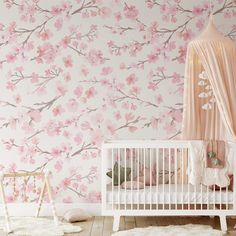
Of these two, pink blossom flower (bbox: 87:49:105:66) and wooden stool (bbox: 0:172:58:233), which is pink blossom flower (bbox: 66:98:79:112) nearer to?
pink blossom flower (bbox: 87:49:105:66)

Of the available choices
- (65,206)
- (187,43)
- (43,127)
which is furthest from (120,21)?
(65,206)

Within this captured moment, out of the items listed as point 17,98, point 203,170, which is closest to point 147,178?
point 203,170

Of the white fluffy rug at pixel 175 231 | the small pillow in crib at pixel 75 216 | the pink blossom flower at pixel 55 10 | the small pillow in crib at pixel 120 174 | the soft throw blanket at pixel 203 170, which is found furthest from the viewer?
the pink blossom flower at pixel 55 10

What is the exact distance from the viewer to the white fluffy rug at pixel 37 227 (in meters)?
4.37

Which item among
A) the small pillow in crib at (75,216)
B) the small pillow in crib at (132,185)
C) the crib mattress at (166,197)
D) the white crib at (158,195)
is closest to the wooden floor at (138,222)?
the small pillow in crib at (75,216)

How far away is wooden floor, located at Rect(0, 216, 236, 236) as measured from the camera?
4.56m

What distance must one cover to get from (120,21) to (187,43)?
2.22 ft

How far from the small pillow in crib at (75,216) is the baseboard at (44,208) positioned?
22 centimetres

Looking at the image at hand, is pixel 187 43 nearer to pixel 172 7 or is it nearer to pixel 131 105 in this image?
pixel 172 7

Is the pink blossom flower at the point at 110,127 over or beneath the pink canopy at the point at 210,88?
beneath

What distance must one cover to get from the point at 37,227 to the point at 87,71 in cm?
154

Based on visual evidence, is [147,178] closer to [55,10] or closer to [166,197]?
[166,197]

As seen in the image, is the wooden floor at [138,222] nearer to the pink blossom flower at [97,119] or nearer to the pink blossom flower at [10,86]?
the pink blossom flower at [97,119]

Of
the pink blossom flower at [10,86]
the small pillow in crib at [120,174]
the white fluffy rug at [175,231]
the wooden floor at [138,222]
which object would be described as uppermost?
the pink blossom flower at [10,86]
